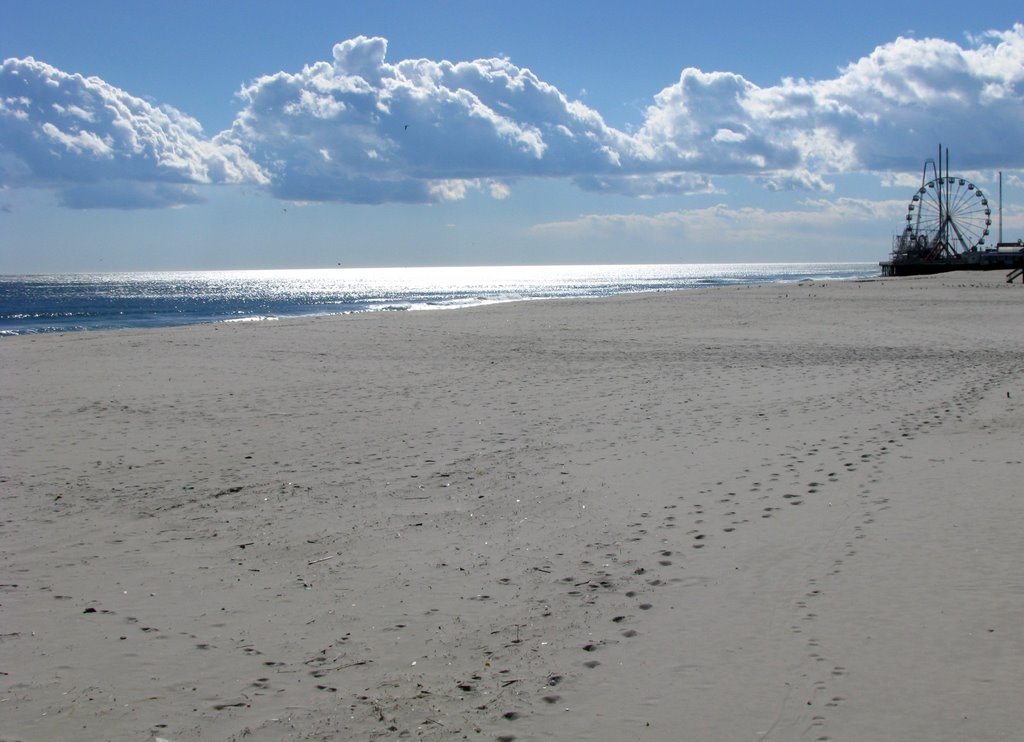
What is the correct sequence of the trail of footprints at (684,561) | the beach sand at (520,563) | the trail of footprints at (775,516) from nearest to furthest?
1. the beach sand at (520,563)
2. the trail of footprints at (684,561)
3. the trail of footprints at (775,516)

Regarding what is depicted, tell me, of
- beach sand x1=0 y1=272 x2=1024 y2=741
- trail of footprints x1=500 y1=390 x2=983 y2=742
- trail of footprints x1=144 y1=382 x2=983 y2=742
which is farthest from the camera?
trail of footprints x1=500 y1=390 x2=983 y2=742

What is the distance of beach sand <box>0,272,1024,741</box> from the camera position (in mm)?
4340

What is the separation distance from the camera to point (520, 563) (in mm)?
6414

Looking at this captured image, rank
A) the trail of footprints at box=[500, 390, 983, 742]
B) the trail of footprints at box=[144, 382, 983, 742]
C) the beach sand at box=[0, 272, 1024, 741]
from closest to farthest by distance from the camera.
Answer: the beach sand at box=[0, 272, 1024, 741]
the trail of footprints at box=[144, 382, 983, 742]
the trail of footprints at box=[500, 390, 983, 742]

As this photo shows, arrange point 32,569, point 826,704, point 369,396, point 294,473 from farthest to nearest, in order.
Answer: point 369,396
point 294,473
point 32,569
point 826,704

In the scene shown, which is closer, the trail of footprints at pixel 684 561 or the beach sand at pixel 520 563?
the beach sand at pixel 520 563

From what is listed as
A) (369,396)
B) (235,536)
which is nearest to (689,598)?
(235,536)

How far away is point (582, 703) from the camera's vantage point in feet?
14.3

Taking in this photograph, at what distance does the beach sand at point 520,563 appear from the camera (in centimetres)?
434

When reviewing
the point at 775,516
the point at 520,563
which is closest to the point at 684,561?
the point at 520,563

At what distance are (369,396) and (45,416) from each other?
4770 mm

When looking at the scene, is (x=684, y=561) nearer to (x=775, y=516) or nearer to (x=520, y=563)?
(x=520, y=563)

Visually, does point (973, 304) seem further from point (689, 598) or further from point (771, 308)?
point (689, 598)

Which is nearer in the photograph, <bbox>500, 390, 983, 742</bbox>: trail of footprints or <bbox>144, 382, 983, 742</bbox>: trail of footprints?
<bbox>144, 382, 983, 742</bbox>: trail of footprints
